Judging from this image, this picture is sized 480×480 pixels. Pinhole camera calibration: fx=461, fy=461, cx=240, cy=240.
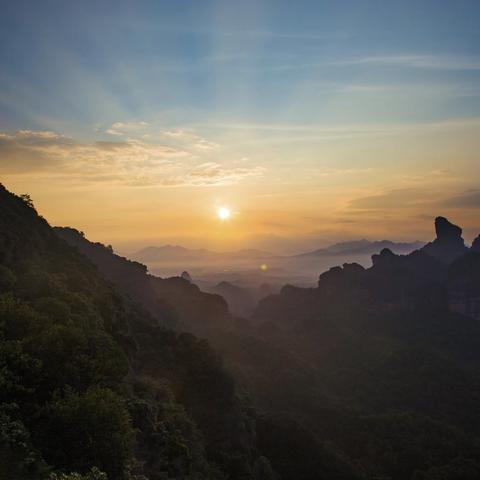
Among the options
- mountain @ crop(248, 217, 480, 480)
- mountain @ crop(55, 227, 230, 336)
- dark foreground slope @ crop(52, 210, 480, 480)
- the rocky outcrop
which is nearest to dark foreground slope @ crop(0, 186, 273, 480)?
dark foreground slope @ crop(52, 210, 480, 480)

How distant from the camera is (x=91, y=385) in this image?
24.2 meters

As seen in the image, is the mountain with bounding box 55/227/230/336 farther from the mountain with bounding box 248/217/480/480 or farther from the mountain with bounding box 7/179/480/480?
the mountain with bounding box 248/217/480/480

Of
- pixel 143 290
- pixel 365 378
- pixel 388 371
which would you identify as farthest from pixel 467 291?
pixel 143 290

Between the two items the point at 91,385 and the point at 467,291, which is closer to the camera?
the point at 91,385

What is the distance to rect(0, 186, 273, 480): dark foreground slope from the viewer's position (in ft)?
68.1

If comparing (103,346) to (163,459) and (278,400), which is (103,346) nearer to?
(163,459)

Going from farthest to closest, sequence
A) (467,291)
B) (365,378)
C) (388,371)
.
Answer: (467,291), (388,371), (365,378)

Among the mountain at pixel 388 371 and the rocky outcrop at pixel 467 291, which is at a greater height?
→ the rocky outcrop at pixel 467 291

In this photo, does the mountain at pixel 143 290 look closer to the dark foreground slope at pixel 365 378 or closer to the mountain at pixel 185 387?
the mountain at pixel 185 387

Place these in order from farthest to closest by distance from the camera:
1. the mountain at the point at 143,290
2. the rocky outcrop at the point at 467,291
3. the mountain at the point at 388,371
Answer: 1. the rocky outcrop at the point at 467,291
2. the mountain at the point at 143,290
3. the mountain at the point at 388,371

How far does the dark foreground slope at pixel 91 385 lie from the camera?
20.8 meters

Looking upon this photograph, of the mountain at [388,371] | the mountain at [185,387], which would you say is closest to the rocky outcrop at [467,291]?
the mountain at [388,371]

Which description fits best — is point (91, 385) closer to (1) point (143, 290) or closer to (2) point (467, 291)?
(1) point (143, 290)

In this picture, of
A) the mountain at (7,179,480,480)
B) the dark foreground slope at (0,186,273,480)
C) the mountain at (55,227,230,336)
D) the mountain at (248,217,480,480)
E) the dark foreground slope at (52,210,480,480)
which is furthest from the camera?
the mountain at (55,227,230,336)
